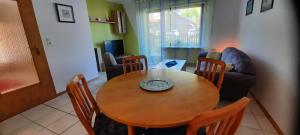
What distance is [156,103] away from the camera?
103cm

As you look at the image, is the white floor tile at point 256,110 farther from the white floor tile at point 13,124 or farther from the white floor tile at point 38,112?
the white floor tile at point 13,124

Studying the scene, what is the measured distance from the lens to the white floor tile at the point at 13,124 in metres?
1.87

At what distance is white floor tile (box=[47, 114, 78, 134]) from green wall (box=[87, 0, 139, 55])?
2831 millimetres

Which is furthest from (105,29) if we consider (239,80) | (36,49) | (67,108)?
(239,80)

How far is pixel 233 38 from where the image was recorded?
13.3 ft

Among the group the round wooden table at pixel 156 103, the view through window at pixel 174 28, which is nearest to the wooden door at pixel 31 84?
the round wooden table at pixel 156 103

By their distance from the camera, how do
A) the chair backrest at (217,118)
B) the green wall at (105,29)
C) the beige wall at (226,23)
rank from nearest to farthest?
the chair backrest at (217,118), the beige wall at (226,23), the green wall at (105,29)

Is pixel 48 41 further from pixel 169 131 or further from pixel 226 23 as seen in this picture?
pixel 226 23

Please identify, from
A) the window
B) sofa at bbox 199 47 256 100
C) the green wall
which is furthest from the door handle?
the window

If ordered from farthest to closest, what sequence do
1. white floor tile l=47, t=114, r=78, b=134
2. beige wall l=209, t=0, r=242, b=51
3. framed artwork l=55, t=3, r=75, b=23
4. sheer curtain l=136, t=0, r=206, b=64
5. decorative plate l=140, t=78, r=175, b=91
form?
sheer curtain l=136, t=0, r=206, b=64, beige wall l=209, t=0, r=242, b=51, framed artwork l=55, t=3, r=75, b=23, white floor tile l=47, t=114, r=78, b=134, decorative plate l=140, t=78, r=175, b=91

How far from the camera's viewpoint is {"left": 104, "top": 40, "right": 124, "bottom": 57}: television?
4465mm

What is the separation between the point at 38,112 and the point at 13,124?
1.04 feet

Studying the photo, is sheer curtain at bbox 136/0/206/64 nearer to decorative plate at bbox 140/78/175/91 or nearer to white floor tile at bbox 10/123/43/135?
decorative plate at bbox 140/78/175/91

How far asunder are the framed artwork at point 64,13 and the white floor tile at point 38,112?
1637 millimetres
